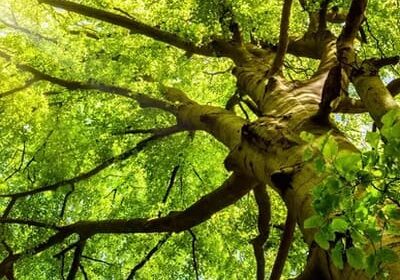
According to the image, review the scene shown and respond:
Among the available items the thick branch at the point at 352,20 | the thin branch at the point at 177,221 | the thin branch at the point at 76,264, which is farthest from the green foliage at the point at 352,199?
the thin branch at the point at 76,264

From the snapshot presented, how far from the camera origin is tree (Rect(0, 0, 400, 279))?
13.9 feet

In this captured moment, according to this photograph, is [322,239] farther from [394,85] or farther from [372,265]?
[394,85]

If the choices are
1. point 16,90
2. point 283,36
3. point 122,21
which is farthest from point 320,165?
point 16,90

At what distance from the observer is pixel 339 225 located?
161 cm

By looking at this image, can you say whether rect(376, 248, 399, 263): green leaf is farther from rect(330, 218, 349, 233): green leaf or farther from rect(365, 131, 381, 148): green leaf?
rect(365, 131, 381, 148): green leaf

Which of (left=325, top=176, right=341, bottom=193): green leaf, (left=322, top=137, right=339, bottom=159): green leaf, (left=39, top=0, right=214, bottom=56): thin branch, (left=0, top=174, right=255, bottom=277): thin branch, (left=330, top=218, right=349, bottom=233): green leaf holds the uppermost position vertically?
(left=39, top=0, right=214, bottom=56): thin branch

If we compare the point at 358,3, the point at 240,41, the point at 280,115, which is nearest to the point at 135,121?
the point at 240,41

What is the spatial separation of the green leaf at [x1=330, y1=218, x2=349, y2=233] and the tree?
1.00m

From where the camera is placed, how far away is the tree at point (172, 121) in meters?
4.25

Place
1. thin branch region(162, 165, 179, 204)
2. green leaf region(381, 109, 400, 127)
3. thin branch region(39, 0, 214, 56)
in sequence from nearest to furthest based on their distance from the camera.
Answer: green leaf region(381, 109, 400, 127), thin branch region(39, 0, 214, 56), thin branch region(162, 165, 179, 204)

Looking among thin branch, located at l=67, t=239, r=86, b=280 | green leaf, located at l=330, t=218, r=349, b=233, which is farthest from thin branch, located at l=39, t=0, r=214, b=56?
green leaf, located at l=330, t=218, r=349, b=233

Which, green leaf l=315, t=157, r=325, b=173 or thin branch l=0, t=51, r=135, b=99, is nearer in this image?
green leaf l=315, t=157, r=325, b=173

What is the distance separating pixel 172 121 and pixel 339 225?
813cm

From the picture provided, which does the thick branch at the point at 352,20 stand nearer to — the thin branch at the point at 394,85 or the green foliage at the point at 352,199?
the thin branch at the point at 394,85
